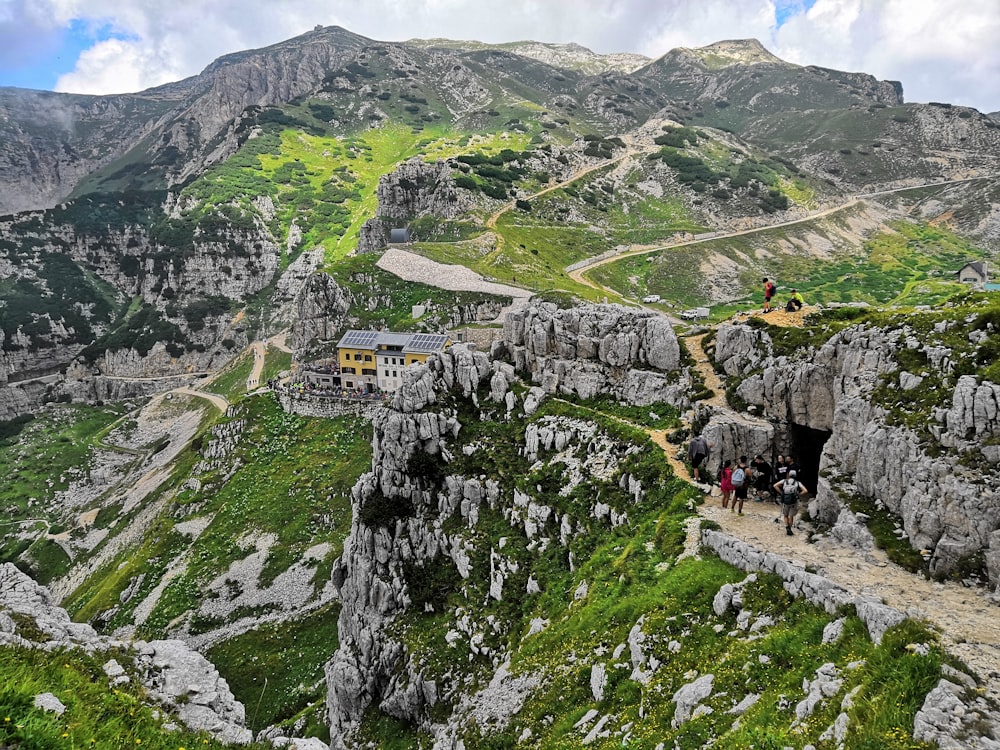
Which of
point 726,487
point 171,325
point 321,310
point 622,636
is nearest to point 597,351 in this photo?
point 726,487

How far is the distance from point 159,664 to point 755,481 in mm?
26109

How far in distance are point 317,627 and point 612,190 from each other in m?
140

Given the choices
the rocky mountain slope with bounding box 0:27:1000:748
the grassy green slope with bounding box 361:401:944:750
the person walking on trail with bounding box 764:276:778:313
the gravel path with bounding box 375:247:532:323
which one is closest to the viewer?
the grassy green slope with bounding box 361:401:944:750

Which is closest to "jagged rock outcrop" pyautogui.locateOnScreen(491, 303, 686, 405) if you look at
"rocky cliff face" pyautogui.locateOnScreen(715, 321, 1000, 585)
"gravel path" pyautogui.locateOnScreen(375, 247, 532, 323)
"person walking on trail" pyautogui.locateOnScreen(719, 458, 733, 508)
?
"rocky cliff face" pyautogui.locateOnScreen(715, 321, 1000, 585)

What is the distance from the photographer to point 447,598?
121 feet

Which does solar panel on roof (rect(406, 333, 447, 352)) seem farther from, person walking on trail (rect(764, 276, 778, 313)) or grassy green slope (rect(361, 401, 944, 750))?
person walking on trail (rect(764, 276, 778, 313))

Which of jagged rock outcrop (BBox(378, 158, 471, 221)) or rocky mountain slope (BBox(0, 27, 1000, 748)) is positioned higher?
jagged rock outcrop (BBox(378, 158, 471, 221))

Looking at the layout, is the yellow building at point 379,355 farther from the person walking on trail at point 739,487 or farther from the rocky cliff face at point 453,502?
the person walking on trail at point 739,487

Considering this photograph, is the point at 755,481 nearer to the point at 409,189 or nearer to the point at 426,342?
the point at 426,342

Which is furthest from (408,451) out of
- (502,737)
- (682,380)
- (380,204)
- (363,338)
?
(380,204)

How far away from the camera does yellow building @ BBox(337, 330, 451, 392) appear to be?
3305 inches

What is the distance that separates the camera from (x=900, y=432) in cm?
2327

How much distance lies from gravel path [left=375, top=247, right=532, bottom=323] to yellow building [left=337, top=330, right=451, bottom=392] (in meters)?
15.0

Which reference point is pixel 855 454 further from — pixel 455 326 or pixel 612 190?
pixel 612 190
